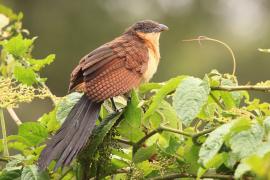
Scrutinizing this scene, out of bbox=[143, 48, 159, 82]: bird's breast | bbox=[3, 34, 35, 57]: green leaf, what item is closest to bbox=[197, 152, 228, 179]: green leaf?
bbox=[3, 34, 35, 57]: green leaf

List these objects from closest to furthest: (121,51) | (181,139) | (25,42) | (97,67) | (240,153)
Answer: (240,153), (181,139), (25,42), (97,67), (121,51)

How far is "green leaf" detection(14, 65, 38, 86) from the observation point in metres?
2.01

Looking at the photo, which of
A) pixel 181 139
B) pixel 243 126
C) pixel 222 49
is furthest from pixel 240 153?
pixel 222 49

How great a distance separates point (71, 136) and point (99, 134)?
0.08 m

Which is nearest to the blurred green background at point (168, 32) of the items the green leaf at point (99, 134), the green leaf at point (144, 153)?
the green leaf at point (99, 134)

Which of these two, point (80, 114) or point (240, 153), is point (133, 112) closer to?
point (80, 114)

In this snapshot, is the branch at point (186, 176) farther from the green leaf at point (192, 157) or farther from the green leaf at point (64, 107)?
the green leaf at point (64, 107)

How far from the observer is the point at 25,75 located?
203 centimetres

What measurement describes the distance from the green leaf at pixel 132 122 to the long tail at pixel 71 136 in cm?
9

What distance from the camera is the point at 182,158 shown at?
166 cm

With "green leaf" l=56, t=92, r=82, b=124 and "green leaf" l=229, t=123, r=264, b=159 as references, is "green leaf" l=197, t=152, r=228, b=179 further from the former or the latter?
"green leaf" l=56, t=92, r=82, b=124

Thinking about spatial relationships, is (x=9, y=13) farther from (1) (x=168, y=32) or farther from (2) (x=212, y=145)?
(1) (x=168, y=32)

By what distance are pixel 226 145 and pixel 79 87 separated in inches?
32.2

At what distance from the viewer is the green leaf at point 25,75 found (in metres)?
2.01
